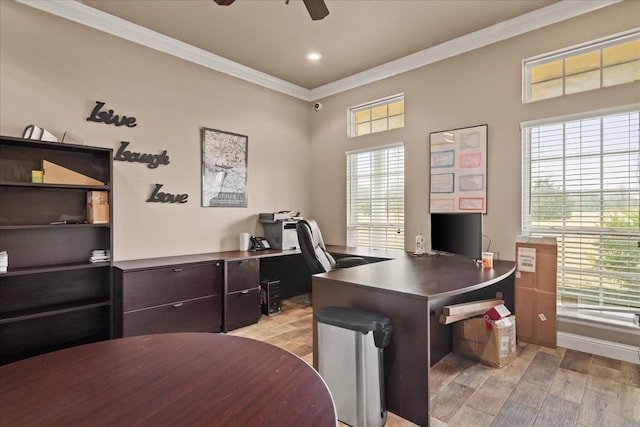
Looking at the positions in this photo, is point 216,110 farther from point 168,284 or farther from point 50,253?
point 50,253

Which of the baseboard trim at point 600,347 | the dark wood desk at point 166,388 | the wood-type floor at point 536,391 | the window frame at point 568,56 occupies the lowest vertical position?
the wood-type floor at point 536,391

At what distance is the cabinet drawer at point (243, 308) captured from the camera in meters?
3.50

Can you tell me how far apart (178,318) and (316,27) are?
3.10m

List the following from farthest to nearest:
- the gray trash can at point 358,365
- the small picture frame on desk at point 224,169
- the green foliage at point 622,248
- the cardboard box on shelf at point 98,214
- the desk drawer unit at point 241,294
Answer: the small picture frame on desk at point 224,169 < the desk drawer unit at point 241,294 < the cardboard box on shelf at point 98,214 < the green foliage at point 622,248 < the gray trash can at point 358,365

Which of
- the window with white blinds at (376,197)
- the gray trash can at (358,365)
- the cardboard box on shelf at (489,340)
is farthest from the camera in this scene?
the window with white blinds at (376,197)

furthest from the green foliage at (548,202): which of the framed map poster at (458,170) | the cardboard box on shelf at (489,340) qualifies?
the cardboard box on shelf at (489,340)

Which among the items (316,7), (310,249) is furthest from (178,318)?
(316,7)

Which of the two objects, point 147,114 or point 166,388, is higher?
point 147,114

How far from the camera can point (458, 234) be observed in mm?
3146

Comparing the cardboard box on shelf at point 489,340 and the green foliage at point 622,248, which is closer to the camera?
the cardboard box on shelf at point 489,340

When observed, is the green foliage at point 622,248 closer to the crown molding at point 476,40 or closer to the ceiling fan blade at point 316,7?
the crown molding at point 476,40

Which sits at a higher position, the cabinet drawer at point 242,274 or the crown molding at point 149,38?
the crown molding at point 149,38

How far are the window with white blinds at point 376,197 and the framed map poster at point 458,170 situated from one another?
488 mm

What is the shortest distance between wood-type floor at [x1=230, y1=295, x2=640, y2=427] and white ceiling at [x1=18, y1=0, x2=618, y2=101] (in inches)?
116
